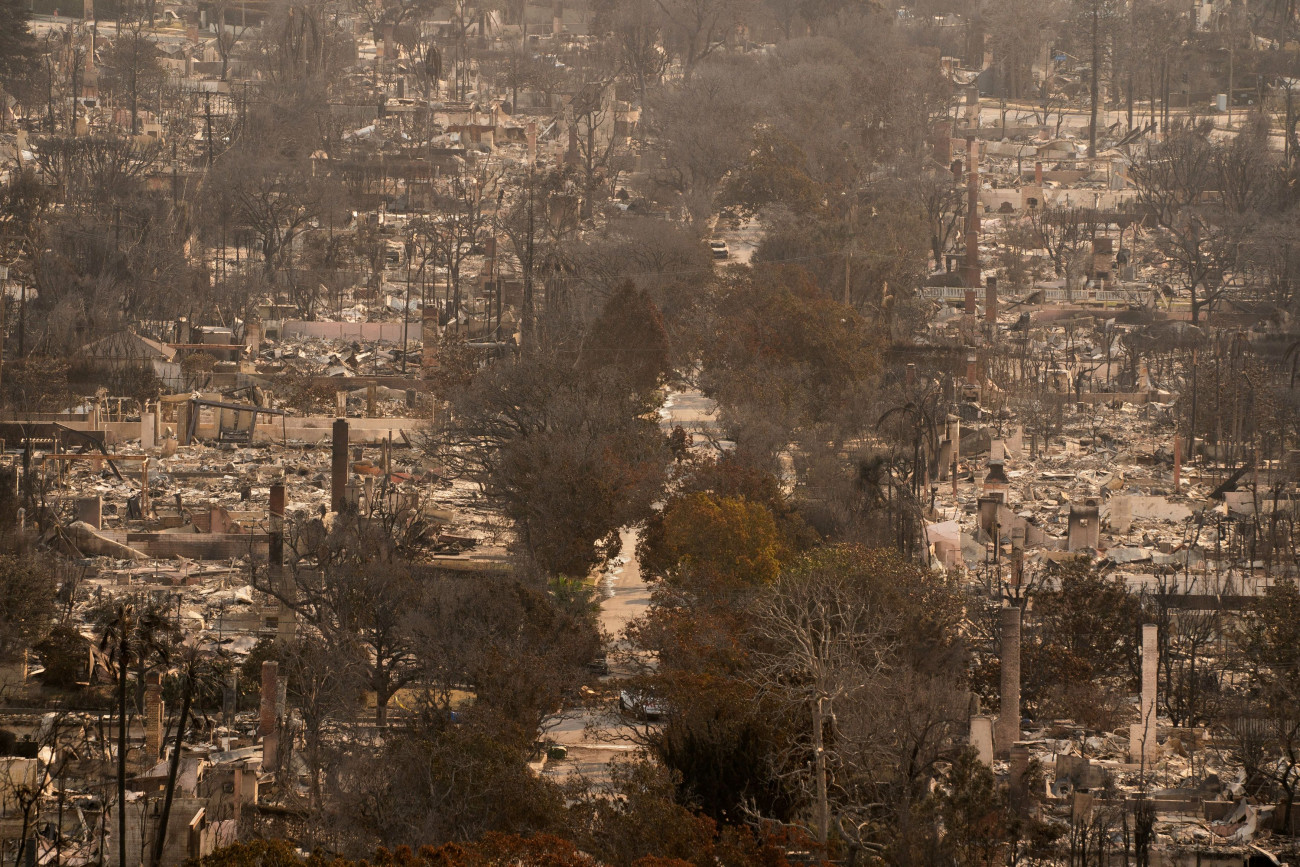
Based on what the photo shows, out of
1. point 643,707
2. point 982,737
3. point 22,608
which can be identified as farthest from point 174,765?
point 982,737

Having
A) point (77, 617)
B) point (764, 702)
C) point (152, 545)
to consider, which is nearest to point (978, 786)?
point (764, 702)

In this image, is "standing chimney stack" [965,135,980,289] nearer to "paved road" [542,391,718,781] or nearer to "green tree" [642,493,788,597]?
"paved road" [542,391,718,781]

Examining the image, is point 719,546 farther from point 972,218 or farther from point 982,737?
point 972,218

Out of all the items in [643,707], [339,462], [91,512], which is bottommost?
[643,707]

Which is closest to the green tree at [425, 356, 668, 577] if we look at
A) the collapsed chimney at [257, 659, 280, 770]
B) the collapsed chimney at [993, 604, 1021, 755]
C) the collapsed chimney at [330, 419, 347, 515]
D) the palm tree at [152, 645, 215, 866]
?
the collapsed chimney at [330, 419, 347, 515]

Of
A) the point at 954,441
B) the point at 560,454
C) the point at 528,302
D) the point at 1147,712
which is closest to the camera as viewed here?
the point at 1147,712
